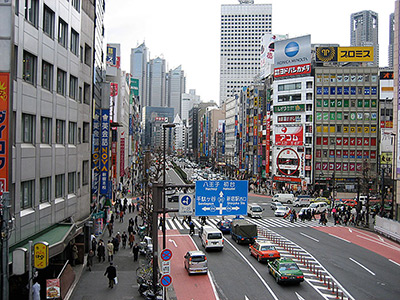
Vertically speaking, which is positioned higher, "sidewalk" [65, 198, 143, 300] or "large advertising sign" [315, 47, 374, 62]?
"large advertising sign" [315, 47, 374, 62]

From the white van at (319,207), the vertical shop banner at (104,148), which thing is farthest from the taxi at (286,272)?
the white van at (319,207)

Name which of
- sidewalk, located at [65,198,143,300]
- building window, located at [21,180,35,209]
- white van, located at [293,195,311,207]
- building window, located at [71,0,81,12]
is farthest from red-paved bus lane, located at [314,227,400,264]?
building window, located at [71,0,81,12]

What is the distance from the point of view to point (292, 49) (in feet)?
260

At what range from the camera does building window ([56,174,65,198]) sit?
21481mm

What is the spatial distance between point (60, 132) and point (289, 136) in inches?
2558

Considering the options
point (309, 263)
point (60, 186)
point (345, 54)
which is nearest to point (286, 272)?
point (309, 263)

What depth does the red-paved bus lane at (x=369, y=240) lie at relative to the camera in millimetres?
30088

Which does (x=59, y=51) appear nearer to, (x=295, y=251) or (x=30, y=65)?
(x=30, y=65)

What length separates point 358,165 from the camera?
78.2m

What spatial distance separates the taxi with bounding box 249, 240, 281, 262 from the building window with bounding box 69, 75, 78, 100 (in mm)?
15694

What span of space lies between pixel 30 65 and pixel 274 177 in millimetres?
71990

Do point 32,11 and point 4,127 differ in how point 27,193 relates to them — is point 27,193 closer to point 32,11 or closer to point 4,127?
point 4,127

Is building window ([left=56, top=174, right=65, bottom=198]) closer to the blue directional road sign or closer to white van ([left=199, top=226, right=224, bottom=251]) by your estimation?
the blue directional road sign

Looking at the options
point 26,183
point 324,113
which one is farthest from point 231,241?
point 324,113
